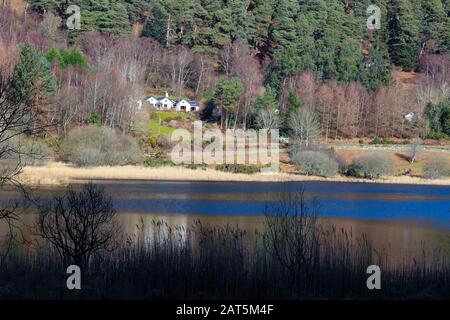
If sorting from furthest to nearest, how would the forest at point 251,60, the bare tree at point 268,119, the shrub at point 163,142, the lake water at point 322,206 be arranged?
the bare tree at point 268,119 < the forest at point 251,60 < the shrub at point 163,142 < the lake water at point 322,206

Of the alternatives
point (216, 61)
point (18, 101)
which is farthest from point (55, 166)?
point (216, 61)

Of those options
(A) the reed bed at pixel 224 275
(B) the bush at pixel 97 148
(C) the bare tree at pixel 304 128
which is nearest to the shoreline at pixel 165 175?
(B) the bush at pixel 97 148

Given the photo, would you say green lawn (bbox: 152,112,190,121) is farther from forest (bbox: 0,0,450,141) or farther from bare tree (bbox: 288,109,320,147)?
bare tree (bbox: 288,109,320,147)

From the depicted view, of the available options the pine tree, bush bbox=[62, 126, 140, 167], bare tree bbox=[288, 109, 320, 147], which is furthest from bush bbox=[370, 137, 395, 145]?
the pine tree

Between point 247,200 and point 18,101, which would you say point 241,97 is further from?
point 18,101

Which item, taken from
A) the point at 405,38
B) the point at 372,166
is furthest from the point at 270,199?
the point at 405,38

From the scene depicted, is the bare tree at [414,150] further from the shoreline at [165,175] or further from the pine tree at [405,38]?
the pine tree at [405,38]
